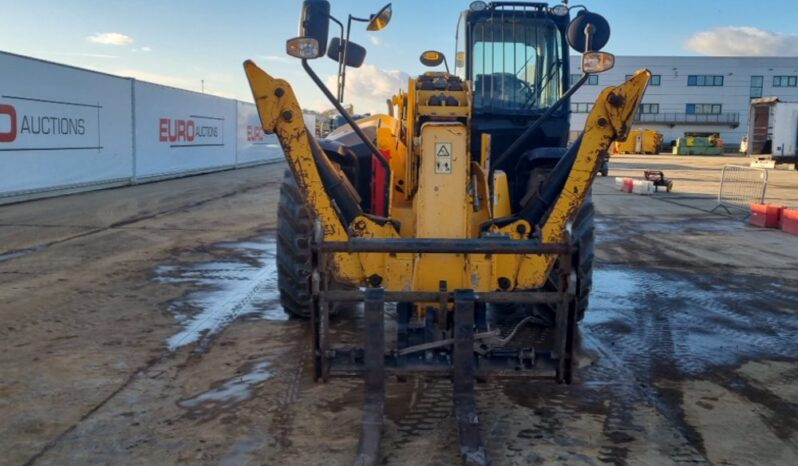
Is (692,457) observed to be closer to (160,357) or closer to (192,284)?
(160,357)

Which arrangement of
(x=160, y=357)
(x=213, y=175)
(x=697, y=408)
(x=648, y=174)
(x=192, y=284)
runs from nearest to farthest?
1. (x=697, y=408)
2. (x=160, y=357)
3. (x=192, y=284)
4. (x=648, y=174)
5. (x=213, y=175)

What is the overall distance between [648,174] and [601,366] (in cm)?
1967

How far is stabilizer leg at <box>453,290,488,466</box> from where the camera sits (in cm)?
385

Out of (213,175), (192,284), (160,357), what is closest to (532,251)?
(160,357)

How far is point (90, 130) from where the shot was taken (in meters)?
18.1

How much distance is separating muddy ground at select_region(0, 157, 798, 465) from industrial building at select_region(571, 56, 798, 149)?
2610 inches

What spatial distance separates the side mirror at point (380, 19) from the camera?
16.6 ft

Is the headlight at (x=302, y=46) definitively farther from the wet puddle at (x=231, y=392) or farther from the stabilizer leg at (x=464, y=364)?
the wet puddle at (x=231, y=392)

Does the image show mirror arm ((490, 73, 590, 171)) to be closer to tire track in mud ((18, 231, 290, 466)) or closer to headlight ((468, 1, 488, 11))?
headlight ((468, 1, 488, 11))

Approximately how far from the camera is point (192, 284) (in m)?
7.76

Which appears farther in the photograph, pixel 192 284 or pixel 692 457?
pixel 192 284

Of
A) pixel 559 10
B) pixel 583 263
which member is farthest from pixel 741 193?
pixel 583 263

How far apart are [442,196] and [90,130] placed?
627 inches

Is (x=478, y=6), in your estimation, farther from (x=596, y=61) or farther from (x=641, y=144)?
(x=641, y=144)
